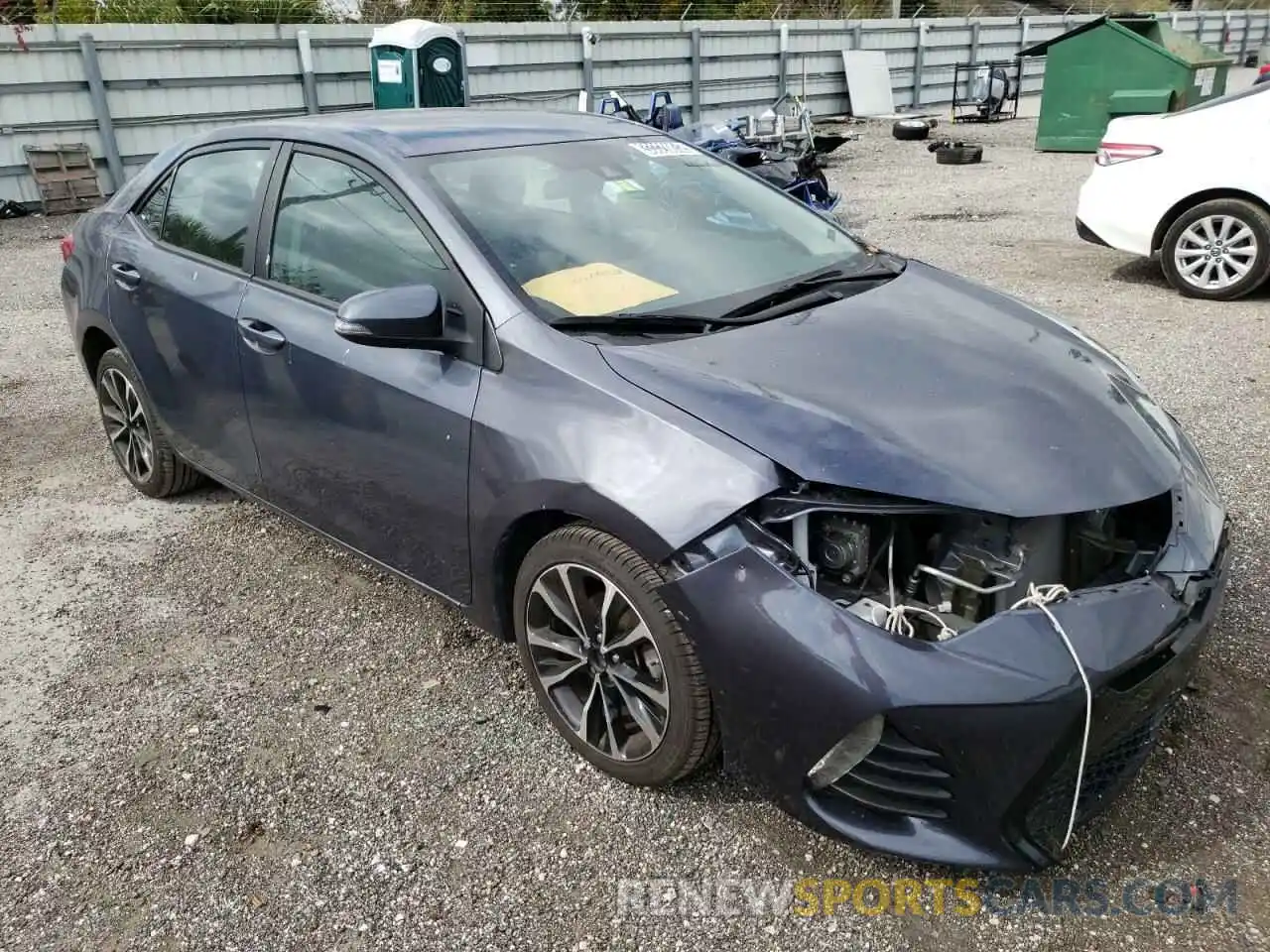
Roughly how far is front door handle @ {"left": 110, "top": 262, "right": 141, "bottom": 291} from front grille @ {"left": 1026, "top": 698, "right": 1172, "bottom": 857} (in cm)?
359

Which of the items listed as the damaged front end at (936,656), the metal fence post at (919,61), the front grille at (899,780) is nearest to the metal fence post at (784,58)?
the metal fence post at (919,61)

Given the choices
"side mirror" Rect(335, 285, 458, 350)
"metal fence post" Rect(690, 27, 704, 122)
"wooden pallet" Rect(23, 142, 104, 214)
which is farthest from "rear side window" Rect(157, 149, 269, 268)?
"metal fence post" Rect(690, 27, 704, 122)

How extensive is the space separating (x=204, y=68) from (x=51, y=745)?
471 inches

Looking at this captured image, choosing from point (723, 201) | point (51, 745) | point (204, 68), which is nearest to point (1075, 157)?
point (204, 68)

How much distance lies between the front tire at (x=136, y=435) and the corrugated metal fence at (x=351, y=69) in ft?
16.9

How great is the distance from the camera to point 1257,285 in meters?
7.03

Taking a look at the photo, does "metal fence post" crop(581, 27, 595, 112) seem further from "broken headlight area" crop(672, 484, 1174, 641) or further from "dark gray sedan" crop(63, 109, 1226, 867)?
"broken headlight area" crop(672, 484, 1174, 641)

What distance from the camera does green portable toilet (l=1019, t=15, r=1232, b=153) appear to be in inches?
557

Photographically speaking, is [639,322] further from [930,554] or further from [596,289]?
[930,554]

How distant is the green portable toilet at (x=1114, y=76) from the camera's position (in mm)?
14156

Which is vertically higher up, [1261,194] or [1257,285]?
[1261,194]

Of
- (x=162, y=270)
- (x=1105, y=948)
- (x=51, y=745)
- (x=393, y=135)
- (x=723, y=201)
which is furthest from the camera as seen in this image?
(x=162, y=270)

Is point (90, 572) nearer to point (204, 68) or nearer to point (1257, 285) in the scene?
point (1257, 285)

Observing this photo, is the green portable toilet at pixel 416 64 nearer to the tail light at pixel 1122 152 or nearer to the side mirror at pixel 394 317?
the tail light at pixel 1122 152
